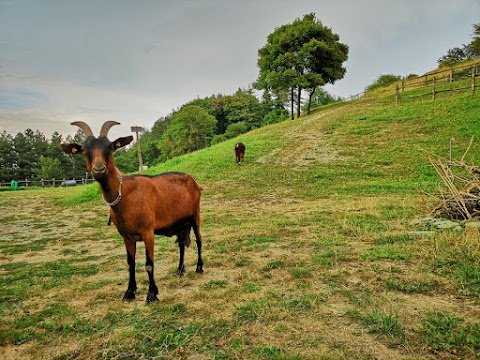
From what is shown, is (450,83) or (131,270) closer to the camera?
(131,270)

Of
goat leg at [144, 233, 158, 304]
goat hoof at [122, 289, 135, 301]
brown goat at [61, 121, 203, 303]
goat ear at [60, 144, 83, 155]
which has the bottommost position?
goat hoof at [122, 289, 135, 301]

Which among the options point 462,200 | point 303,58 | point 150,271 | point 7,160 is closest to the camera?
point 150,271

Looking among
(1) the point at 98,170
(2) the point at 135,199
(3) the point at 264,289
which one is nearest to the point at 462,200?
A: (3) the point at 264,289

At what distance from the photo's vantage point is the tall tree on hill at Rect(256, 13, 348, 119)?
3819 centimetres

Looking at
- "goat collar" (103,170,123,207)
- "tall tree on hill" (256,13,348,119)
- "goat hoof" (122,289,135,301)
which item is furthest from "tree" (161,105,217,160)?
"goat hoof" (122,289,135,301)

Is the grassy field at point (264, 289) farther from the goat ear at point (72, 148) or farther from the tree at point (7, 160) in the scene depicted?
the tree at point (7, 160)

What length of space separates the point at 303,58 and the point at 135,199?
39526 millimetres

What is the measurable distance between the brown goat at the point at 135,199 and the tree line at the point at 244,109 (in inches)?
1406

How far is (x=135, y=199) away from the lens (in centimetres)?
456

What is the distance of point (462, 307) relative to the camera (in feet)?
12.1

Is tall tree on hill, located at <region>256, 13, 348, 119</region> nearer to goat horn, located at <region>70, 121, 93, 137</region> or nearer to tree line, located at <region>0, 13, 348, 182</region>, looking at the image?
tree line, located at <region>0, 13, 348, 182</region>

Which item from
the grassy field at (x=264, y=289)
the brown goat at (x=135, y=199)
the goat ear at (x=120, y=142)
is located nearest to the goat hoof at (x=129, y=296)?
the brown goat at (x=135, y=199)

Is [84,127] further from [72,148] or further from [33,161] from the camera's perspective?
[33,161]

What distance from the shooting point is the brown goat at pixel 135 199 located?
4082 mm
